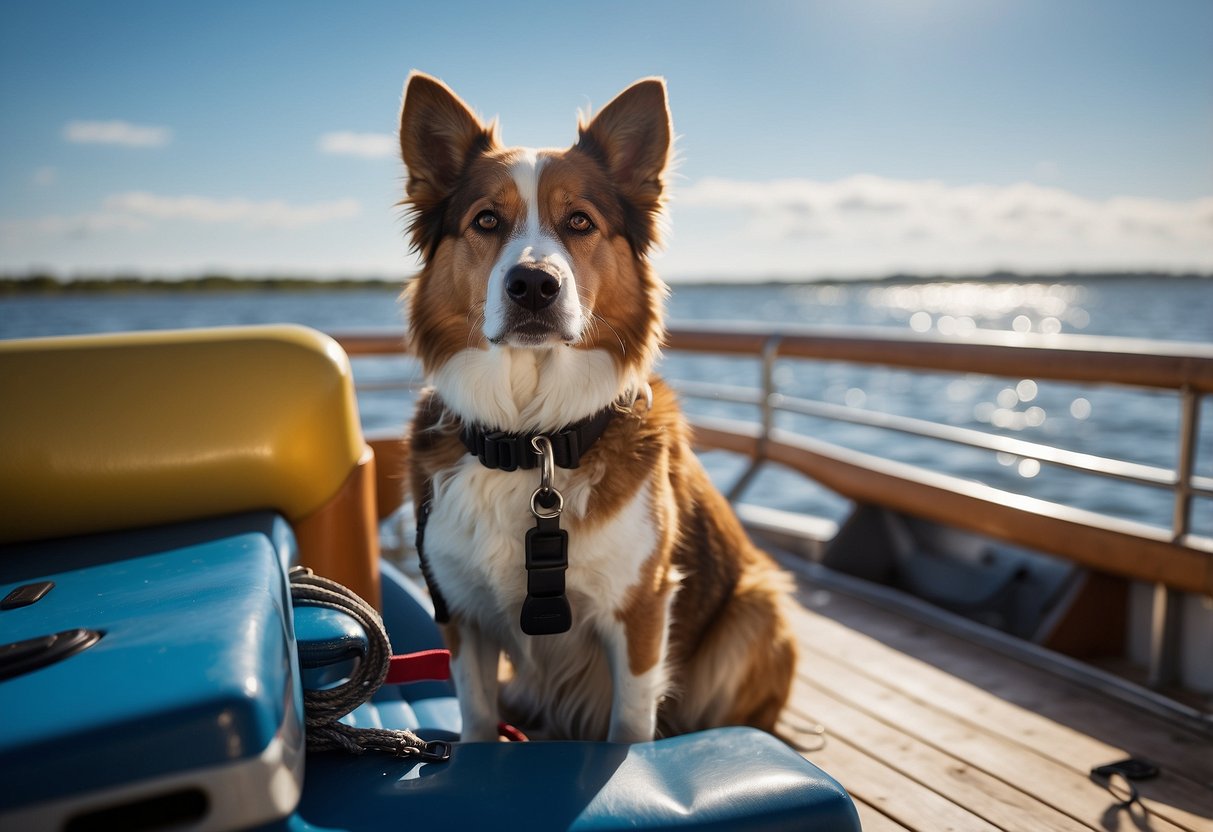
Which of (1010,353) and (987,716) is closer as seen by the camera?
(987,716)

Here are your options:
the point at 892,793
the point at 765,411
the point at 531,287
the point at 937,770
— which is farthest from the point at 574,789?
the point at 765,411

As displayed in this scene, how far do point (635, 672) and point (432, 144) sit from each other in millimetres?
1265

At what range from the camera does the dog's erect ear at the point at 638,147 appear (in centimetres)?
192

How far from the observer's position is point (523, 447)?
5.69ft

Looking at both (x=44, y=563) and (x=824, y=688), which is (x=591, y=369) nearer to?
(x=44, y=563)

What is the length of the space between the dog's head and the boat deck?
111 centimetres

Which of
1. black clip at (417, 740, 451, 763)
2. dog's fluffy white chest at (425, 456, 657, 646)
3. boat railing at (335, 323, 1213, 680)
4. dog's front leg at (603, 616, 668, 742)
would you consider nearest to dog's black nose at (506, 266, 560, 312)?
dog's fluffy white chest at (425, 456, 657, 646)

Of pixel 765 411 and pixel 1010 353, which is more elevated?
pixel 1010 353

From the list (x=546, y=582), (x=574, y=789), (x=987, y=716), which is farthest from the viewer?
(x=987, y=716)

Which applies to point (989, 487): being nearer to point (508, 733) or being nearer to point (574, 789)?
point (508, 733)

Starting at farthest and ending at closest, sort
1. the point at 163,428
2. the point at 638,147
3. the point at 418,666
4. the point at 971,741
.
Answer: the point at 971,741
the point at 638,147
the point at 163,428
the point at 418,666

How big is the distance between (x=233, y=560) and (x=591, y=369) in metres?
0.89

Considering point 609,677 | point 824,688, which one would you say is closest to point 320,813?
point 609,677

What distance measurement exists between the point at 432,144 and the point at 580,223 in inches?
15.7
